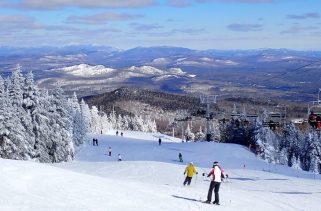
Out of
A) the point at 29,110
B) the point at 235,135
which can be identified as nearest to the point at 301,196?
the point at 29,110

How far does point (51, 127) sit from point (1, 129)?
352 inches

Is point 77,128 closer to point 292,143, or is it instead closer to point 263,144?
point 263,144

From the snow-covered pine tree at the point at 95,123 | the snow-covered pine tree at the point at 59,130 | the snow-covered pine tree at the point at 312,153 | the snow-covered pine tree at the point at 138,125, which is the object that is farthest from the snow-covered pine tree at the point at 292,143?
the snow-covered pine tree at the point at 138,125

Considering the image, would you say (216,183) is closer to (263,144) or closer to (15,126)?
(15,126)

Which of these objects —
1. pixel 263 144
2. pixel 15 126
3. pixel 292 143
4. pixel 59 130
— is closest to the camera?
pixel 15 126

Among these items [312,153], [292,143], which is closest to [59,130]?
[312,153]

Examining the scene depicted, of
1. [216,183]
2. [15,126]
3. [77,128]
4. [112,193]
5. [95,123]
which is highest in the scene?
[15,126]

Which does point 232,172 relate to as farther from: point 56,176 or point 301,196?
point 56,176

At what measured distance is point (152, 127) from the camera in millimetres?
192875

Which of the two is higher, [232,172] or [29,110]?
[29,110]

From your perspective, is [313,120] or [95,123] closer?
[313,120]

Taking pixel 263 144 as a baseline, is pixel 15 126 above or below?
above

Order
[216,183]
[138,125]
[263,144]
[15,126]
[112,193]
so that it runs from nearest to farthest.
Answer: [112,193]
[216,183]
[15,126]
[263,144]
[138,125]

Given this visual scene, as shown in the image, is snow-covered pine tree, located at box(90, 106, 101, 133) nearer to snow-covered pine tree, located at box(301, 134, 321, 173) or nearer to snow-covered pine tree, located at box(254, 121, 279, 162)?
snow-covered pine tree, located at box(254, 121, 279, 162)
